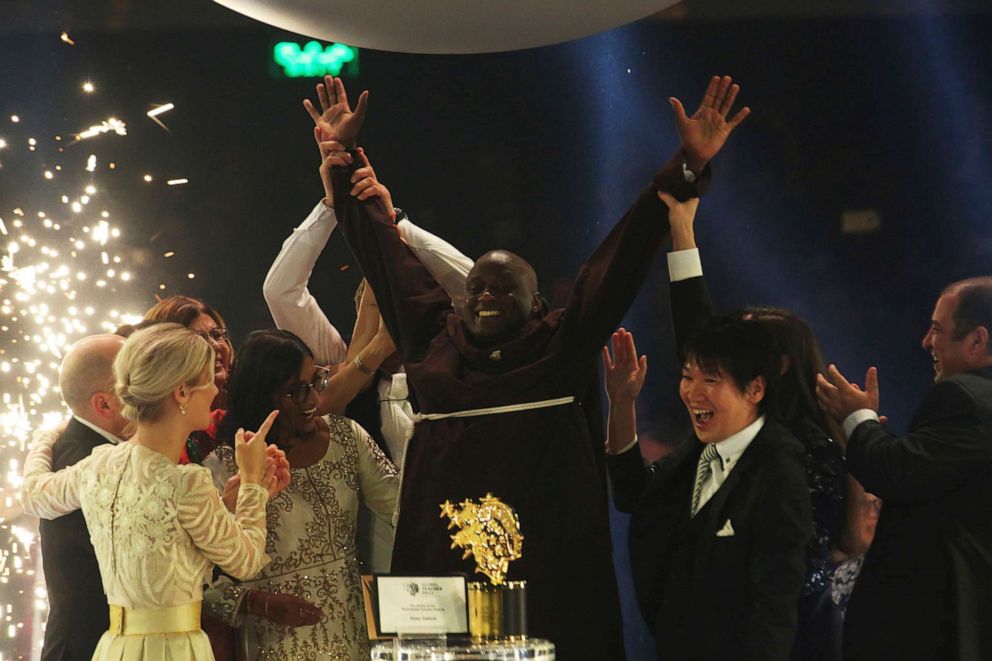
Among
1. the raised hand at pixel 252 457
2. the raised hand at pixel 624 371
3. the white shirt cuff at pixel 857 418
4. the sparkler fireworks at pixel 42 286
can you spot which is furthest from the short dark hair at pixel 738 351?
the sparkler fireworks at pixel 42 286

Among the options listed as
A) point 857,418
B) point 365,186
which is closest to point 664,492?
point 857,418

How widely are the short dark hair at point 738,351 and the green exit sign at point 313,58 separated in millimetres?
1880

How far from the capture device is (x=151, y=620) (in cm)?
279

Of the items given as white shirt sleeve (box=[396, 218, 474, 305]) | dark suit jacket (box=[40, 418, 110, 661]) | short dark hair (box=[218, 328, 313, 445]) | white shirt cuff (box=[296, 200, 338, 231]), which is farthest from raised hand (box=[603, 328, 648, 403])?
dark suit jacket (box=[40, 418, 110, 661])

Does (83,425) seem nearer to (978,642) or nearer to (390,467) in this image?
(390,467)

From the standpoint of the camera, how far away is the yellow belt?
2.79 m

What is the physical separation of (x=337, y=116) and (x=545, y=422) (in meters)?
1.10

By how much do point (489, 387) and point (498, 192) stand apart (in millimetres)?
1321

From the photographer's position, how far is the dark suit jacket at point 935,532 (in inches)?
115

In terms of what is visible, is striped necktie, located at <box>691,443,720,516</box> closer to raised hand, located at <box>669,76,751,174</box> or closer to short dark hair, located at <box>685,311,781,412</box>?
short dark hair, located at <box>685,311,781,412</box>

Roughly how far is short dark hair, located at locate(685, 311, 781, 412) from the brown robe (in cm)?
25

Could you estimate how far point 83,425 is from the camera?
3.32 meters

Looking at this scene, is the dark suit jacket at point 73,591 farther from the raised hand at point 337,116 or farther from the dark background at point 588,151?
the raised hand at point 337,116

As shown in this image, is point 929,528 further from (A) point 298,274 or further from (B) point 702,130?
(A) point 298,274
